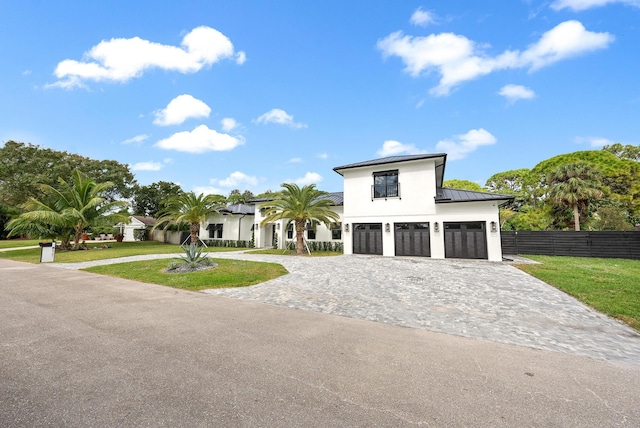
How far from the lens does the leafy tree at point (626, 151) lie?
117 ft

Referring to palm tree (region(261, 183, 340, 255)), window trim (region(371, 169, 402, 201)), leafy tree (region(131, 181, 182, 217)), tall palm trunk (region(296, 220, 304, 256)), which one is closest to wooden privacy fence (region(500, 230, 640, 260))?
window trim (region(371, 169, 402, 201))

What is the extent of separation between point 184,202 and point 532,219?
40303 mm

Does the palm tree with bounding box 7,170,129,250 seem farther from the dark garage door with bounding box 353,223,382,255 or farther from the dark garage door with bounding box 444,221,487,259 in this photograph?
the dark garage door with bounding box 444,221,487,259

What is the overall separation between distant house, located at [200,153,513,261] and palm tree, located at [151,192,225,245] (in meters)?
12.6

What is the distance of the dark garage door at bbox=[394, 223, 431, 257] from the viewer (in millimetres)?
17797

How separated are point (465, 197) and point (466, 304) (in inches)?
467

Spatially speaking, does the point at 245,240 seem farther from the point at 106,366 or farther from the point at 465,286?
the point at 106,366

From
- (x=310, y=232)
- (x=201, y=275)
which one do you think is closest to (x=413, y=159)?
(x=310, y=232)

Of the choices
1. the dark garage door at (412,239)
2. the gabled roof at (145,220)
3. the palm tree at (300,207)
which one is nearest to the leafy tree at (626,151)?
the dark garage door at (412,239)

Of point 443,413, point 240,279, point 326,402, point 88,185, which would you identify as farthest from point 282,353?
point 88,185

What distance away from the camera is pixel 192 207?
24.9 metres

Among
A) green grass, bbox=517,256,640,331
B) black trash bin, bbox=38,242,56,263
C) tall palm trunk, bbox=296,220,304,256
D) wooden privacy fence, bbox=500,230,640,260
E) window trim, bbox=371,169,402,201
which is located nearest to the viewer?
green grass, bbox=517,256,640,331

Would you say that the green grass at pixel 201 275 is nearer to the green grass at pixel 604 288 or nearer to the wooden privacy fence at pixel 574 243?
the green grass at pixel 604 288

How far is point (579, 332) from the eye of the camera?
17.1 ft
